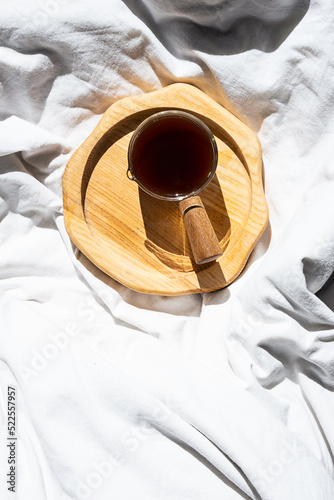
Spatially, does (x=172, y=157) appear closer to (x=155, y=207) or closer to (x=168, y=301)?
(x=155, y=207)

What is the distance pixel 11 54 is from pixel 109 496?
0.74m

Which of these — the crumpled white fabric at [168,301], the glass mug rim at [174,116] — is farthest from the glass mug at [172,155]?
the crumpled white fabric at [168,301]

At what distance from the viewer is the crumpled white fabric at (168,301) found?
746 mm

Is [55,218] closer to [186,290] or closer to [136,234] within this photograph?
[136,234]

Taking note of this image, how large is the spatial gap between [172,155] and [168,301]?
26 centimetres

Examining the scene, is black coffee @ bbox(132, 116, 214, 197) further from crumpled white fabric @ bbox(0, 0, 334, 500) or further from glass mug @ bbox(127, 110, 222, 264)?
crumpled white fabric @ bbox(0, 0, 334, 500)

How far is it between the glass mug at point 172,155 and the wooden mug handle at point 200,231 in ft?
0.09

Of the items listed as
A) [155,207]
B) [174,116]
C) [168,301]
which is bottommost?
[168,301]

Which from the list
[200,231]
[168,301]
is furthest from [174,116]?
[168,301]

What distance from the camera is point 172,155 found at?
31.8 inches

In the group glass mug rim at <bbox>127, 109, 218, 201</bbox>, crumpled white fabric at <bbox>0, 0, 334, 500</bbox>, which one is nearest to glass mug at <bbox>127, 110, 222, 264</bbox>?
glass mug rim at <bbox>127, 109, 218, 201</bbox>

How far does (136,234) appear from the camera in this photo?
837mm

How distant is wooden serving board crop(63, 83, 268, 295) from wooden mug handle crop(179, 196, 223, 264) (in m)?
0.09

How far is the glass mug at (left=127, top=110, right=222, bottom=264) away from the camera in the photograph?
0.78 m
